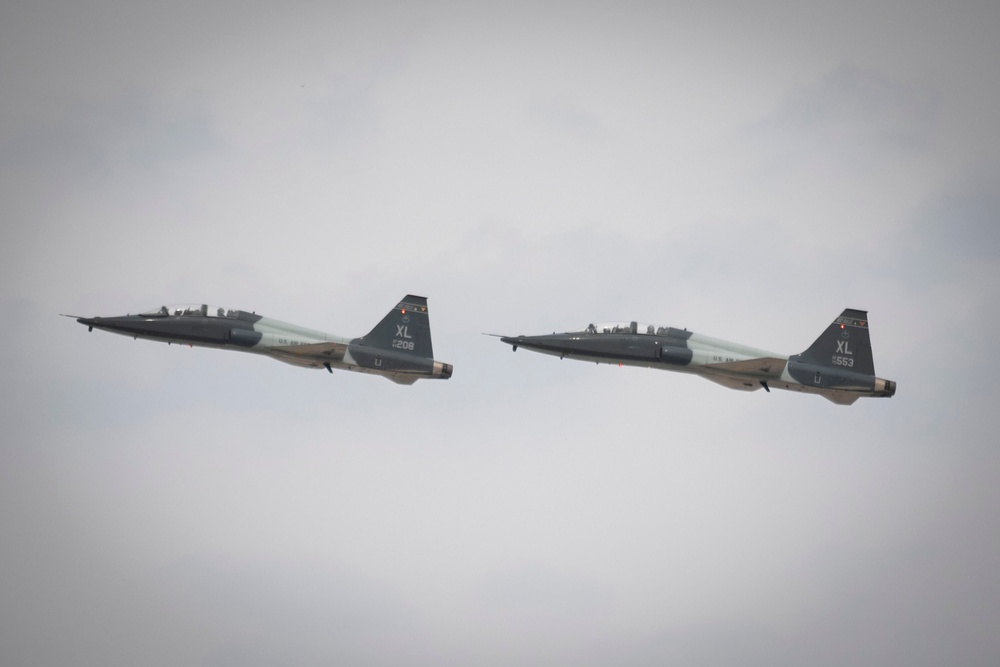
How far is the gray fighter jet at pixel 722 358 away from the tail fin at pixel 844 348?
0.05 meters

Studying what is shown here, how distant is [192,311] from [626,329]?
23.5 meters

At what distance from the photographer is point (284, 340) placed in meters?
67.6

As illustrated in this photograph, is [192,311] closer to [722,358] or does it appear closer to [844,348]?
[722,358]

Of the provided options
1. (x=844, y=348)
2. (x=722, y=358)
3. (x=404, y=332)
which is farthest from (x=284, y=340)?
(x=844, y=348)

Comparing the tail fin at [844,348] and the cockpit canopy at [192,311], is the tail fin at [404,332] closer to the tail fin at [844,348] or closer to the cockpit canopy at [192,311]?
the cockpit canopy at [192,311]

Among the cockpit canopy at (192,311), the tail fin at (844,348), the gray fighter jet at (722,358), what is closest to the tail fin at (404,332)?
the gray fighter jet at (722,358)

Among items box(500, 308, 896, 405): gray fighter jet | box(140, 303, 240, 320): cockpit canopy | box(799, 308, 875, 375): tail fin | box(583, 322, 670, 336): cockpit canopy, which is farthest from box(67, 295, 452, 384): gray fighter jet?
box(799, 308, 875, 375): tail fin

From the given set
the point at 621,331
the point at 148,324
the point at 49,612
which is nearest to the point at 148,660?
the point at 49,612

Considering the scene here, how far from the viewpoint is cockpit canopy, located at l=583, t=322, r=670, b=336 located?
6738cm

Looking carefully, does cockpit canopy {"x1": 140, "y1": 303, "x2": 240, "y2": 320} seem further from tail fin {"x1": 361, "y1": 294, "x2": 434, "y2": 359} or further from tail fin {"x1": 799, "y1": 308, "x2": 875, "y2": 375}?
tail fin {"x1": 799, "y1": 308, "x2": 875, "y2": 375}

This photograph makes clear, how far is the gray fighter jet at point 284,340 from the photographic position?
67062 mm

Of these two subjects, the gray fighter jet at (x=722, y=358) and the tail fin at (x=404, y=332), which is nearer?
the gray fighter jet at (x=722, y=358)

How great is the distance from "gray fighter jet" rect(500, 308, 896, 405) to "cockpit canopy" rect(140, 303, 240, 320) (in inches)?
601

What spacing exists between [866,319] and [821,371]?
4.55m
